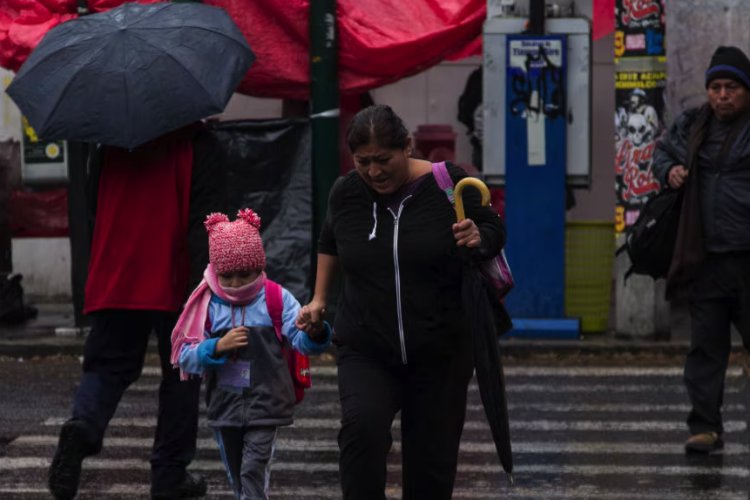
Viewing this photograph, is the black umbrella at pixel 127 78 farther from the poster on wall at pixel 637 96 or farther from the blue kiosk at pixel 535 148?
the poster on wall at pixel 637 96

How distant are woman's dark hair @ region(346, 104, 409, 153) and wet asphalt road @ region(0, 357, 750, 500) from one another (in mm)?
2468

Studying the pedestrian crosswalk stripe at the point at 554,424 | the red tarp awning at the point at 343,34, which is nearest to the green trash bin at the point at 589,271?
the red tarp awning at the point at 343,34

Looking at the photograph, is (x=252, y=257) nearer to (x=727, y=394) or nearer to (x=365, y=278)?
(x=365, y=278)

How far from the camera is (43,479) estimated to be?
8.27 m

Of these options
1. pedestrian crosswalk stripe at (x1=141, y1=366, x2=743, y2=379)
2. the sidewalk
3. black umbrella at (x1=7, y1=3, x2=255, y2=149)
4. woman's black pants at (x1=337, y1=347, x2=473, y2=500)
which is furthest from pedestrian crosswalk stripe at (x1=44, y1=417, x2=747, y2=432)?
woman's black pants at (x1=337, y1=347, x2=473, y2=500)

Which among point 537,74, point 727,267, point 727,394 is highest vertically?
point 537,74

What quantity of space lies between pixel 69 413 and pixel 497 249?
4886 mm

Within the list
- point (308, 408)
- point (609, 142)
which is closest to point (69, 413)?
point (308, 408)

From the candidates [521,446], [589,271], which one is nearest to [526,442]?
[521,446]

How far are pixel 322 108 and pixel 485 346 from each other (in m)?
7.24

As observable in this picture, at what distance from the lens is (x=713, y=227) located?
337 inches

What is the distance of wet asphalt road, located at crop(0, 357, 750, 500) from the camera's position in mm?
7992

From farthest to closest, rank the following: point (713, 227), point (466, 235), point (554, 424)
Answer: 1. point (554, 424)
2. point (713, 227)
3. point (466, 235)

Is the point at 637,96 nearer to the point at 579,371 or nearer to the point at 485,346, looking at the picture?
the point at 579,371
